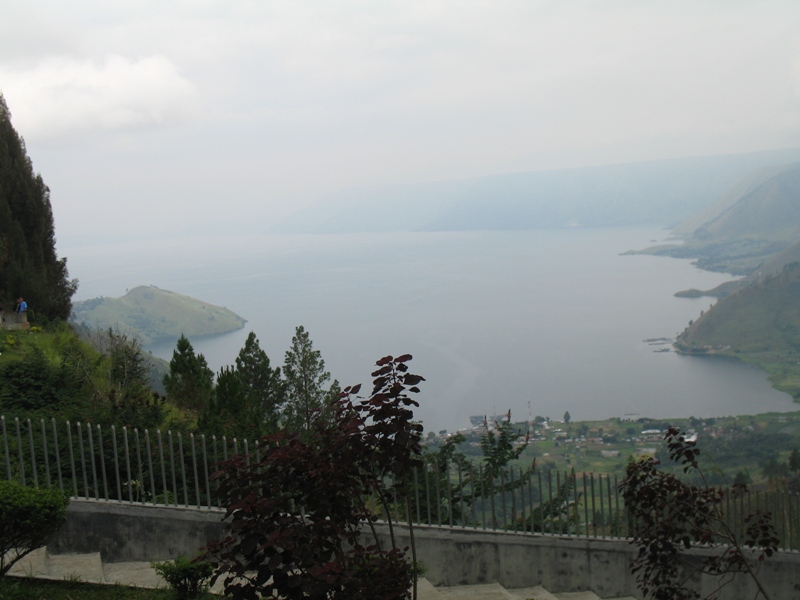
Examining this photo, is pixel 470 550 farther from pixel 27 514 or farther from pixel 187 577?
pixel 27 514

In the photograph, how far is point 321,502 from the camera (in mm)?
4270

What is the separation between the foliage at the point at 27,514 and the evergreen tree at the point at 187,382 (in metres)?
5.77

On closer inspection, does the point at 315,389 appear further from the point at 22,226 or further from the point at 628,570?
the point at 628,570

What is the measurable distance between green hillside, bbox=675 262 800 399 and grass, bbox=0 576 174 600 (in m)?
59.1

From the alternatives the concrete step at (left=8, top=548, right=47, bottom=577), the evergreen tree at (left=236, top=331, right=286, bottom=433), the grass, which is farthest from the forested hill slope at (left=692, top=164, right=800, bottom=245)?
the grass

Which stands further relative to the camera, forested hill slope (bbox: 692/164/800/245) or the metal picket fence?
forested hill slope (bbox: 692/164/800/245)

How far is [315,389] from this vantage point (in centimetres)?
1825

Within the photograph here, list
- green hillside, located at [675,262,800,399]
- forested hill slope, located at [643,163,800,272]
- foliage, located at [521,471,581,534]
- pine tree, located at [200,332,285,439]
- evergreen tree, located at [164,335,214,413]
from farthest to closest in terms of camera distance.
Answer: forested hill slope, located at [643,163,800,272] < green hillside, located at [675,262,800,399] < evergreen tree, located at [164,335,214,413] < pine tree, located at [200,332,285,439] < foliage, located at [521,471,581,534]

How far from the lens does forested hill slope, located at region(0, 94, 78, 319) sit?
16.3m

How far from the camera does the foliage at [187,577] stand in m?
5.45

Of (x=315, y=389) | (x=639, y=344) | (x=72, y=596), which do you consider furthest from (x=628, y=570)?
(x=639, y=344)

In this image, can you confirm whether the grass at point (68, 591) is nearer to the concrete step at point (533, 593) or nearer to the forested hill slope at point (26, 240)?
the concrete step at point (533, 593)

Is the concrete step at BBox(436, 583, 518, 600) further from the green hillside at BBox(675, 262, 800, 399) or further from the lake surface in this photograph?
the green hillside at BBox(675, 262, 800, 399)

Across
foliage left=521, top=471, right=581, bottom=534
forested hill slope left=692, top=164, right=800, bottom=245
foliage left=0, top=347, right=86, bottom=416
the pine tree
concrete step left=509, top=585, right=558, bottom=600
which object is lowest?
concrete step left=509, top=585, right=558, bottom=600
